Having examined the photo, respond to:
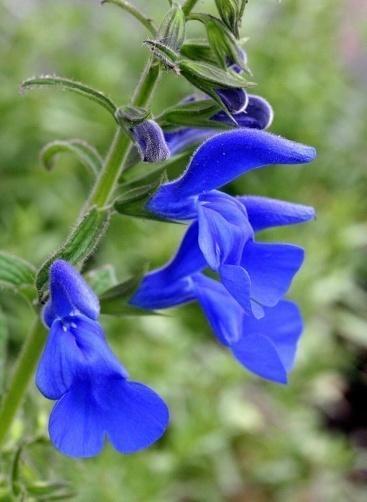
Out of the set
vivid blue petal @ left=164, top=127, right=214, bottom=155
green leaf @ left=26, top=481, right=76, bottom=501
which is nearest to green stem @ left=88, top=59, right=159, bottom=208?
vivid blue petal @ left=164, top=127, right=214, bottom=155

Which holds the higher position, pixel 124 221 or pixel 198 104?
pixel 198 104

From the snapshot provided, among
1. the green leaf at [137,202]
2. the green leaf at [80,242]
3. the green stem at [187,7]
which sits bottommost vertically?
the green leaf at [80,242]

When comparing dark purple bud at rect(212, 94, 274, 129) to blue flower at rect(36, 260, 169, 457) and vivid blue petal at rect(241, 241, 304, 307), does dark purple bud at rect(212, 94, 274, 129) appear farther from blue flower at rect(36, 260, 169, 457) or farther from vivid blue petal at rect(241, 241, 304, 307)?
blue flower at rect(36, 260, 169, 457)

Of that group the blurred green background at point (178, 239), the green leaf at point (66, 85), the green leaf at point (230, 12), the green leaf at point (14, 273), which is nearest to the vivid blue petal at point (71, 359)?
the green leaf at point (14, 273)

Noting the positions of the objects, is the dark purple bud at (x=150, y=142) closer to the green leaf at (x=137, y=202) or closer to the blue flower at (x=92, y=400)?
the green leaf at (x=137, y=202)

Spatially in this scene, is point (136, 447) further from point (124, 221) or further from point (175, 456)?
point (124, 221)

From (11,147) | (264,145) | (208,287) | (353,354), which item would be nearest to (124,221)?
(11,147)
